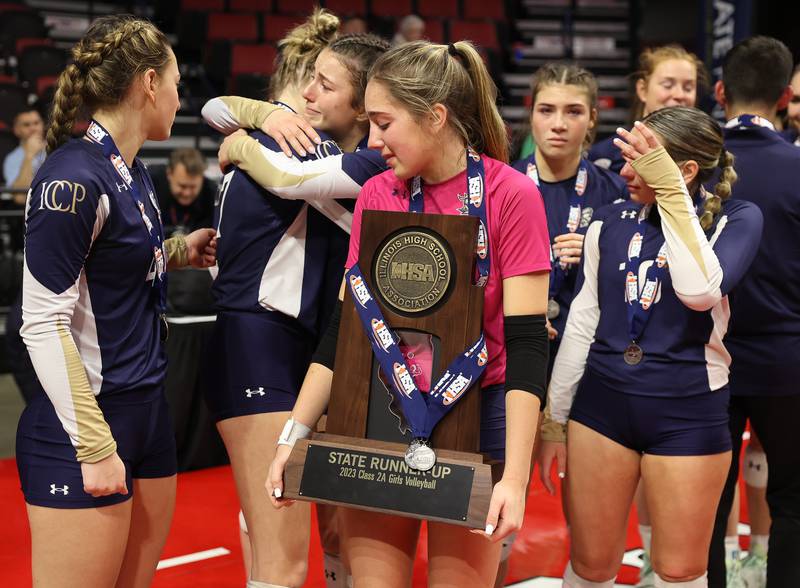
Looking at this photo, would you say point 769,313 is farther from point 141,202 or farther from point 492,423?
point 141,202

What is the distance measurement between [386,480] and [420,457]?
7 centimetres

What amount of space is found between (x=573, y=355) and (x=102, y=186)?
132 cm

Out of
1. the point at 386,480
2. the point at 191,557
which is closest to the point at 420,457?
the point at 386,480

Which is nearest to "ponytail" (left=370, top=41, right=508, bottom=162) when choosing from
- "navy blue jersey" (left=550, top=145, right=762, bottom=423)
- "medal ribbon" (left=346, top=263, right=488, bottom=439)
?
"medal ribbon" (left=346, top=263, right=488, bottom=439)

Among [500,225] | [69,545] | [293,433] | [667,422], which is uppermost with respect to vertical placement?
[500,225]

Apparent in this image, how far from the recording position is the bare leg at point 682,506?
2.35 metres

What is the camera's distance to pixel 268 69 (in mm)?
10359

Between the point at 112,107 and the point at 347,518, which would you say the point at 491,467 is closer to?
the point at 347,518

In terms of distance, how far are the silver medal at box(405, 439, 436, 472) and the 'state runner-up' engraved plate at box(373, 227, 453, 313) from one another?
0.81 feet

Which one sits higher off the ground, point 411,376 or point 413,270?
point 413,270

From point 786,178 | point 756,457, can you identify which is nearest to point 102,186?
point 786,178

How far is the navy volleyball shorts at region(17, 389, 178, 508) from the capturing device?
1877 millimetres

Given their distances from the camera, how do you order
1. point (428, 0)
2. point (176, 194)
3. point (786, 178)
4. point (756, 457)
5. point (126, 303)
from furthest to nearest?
point (428, 0) < point (176, 194) < point (756, 457) < point (786, 178) < point (126, 303)

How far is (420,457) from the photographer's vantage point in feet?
5.66
